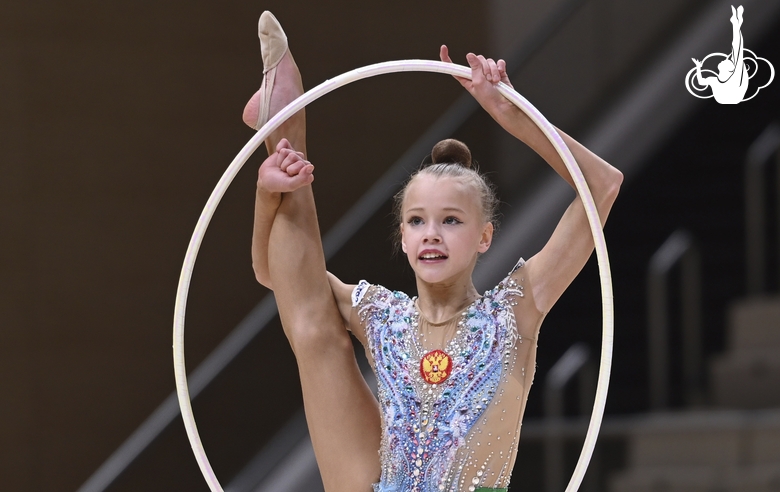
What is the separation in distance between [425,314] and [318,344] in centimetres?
22

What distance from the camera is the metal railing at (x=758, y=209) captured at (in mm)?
4906

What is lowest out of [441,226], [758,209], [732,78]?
[441,226]

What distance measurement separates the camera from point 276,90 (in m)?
2.34

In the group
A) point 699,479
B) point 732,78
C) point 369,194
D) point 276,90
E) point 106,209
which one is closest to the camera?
point 276,90

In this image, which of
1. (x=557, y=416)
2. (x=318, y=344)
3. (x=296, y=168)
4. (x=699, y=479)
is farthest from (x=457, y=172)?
(x=699, y=479)

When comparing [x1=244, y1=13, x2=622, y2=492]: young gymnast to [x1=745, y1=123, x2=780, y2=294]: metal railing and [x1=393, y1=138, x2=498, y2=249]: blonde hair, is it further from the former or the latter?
[x1=745, y1=123, x2=780, y2=294]: metal railing

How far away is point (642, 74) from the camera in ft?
17.0

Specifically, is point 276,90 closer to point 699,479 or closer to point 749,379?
point 699,479

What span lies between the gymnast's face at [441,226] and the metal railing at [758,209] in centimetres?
301

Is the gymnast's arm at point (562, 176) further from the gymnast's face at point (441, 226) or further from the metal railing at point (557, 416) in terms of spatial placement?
the metal railing at point (557, 416)

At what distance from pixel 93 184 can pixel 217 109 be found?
0.62m

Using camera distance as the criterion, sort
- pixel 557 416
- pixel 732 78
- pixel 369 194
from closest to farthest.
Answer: pixel 732 78 < pixel 557 416 < pixel 369 194

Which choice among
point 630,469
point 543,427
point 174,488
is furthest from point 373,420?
point 630,469

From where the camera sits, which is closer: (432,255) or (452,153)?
(432,255)
